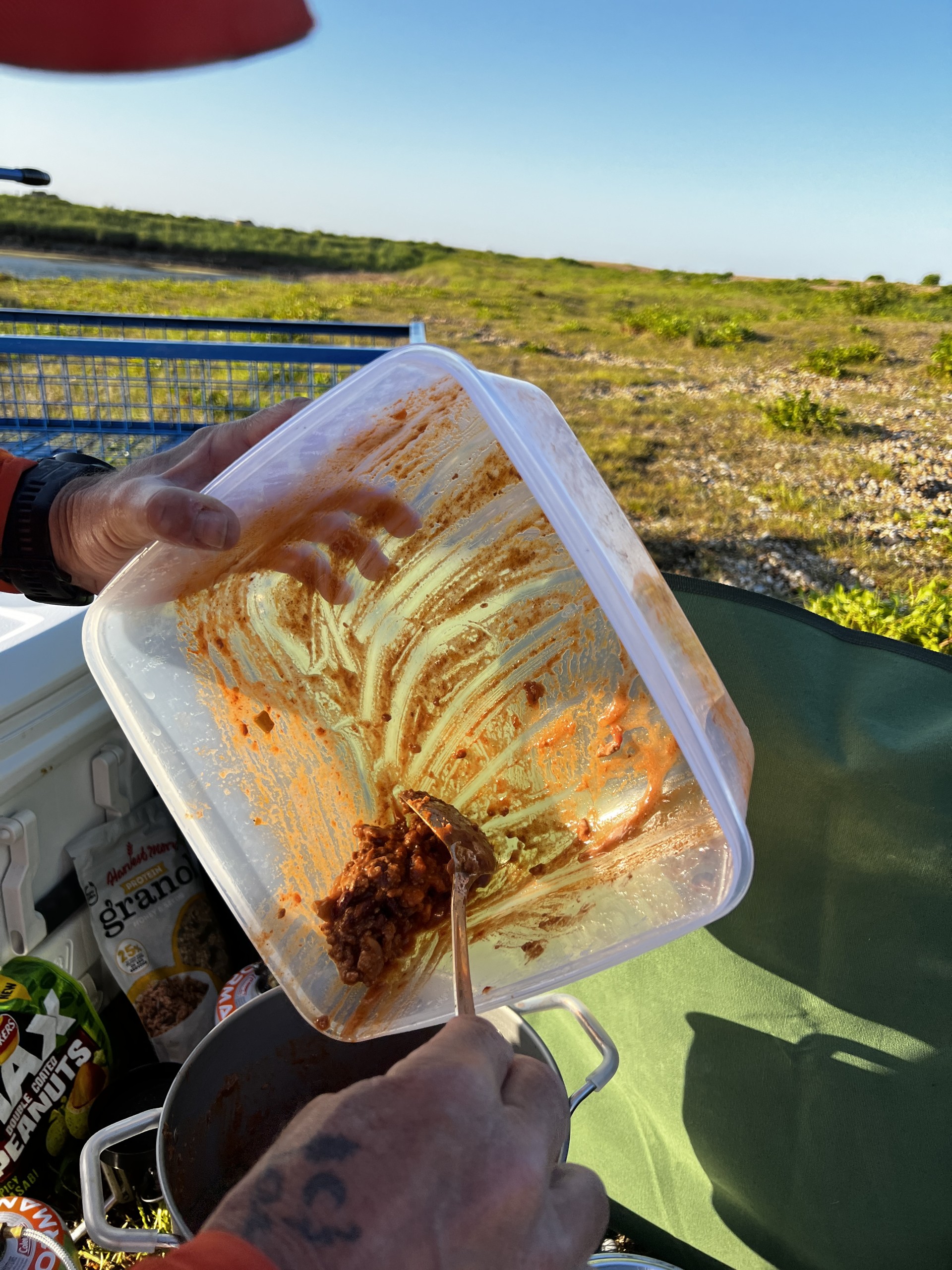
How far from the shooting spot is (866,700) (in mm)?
942

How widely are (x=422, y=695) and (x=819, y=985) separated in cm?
58

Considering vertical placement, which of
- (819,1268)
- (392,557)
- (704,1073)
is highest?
(392,557)

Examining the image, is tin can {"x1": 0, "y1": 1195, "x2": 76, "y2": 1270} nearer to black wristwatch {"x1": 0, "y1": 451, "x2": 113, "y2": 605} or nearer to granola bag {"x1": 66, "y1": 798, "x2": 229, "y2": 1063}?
granola bag {"x1": 66, "y1": 798, "x2": 229, "y2": 1063}

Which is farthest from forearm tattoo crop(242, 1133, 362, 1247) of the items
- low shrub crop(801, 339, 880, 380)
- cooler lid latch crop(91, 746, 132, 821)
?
low shrub crop(801, 339, 880, 380)

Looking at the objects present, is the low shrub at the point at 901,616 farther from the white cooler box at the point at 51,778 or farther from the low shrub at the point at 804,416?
the low shrub at the point at 804,416

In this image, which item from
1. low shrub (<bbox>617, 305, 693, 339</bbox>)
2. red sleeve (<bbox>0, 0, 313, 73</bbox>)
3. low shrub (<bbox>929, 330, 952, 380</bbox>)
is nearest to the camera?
red sleeve (<bbox>0, 0, 313, 73</bbox>)

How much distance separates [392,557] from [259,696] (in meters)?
0.19

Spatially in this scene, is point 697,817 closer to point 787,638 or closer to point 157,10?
point 787,638

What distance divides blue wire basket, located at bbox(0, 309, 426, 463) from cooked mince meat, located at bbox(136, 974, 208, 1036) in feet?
3.80

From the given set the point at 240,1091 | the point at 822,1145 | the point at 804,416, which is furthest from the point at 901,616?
the point at 804,416

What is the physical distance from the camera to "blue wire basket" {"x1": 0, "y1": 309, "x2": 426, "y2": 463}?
6.05ft

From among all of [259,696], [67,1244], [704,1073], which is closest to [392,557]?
[259,696]

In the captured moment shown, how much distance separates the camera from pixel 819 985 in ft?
3.17

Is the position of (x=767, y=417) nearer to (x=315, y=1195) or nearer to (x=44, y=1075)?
(x=44, y=1075)
